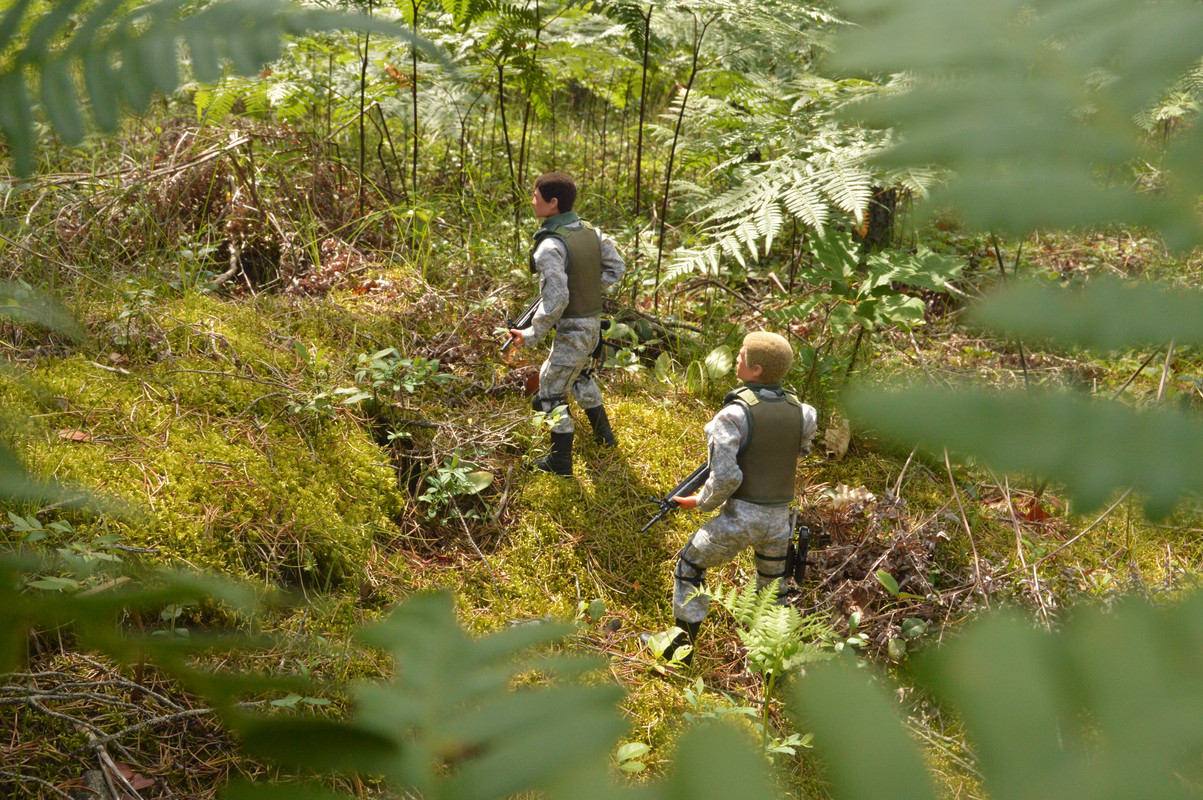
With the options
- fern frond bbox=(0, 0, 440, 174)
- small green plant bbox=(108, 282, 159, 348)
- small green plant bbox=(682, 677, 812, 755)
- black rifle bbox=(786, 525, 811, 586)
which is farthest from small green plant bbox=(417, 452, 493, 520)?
fern frond bbox=(0, 0, 440, 174)

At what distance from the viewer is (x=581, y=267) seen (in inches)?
151

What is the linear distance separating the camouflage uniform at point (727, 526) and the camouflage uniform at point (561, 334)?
3.03 feet

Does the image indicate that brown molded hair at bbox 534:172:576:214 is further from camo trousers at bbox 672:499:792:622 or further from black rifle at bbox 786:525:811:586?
black rifle at bbox 786:525:811:586

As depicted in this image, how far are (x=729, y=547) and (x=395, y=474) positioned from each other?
1.51 metres

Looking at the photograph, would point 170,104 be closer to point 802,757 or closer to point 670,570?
point 670,570

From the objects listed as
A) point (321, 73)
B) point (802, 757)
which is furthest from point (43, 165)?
point (802, 757)

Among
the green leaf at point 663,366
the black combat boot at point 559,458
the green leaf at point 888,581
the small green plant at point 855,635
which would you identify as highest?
the green leaf at point 663,366

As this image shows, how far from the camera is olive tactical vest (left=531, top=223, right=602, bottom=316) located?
3.82m

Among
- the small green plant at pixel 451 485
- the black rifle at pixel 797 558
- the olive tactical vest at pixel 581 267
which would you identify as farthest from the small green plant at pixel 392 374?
the black rifle at pixel 797 558

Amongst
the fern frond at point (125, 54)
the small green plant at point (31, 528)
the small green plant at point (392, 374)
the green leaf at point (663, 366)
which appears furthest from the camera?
the green leaf at point (663, 366)

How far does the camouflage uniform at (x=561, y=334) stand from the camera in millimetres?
3777

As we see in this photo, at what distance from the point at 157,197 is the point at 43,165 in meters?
0.93

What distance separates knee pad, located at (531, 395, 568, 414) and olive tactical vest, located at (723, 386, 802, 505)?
112cm

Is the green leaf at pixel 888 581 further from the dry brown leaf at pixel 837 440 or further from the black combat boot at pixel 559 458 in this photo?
the black combat boot at pixel 559 458
